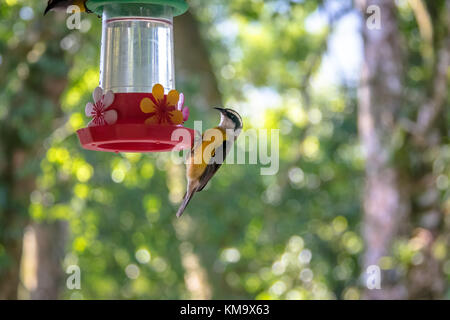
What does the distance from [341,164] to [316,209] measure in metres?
1.12

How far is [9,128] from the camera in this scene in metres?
8.52

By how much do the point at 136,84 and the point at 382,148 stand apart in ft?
15.9

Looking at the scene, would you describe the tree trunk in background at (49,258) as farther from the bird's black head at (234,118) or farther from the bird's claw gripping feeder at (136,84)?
the bird's black head at (234,118)

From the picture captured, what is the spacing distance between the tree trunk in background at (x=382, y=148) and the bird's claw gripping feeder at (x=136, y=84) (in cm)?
455

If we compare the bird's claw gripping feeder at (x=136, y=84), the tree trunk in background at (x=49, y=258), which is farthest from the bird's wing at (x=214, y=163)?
the tree trunk in background at (x=49, y=258)

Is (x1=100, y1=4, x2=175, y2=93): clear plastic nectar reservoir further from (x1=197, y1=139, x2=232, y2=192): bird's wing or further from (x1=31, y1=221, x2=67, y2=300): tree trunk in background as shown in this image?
(x1=31, y1=221, x2=67, y2=300): tree trunk in background

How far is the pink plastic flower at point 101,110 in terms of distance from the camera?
12.5ft

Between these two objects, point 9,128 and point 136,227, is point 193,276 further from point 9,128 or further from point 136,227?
point 9,128

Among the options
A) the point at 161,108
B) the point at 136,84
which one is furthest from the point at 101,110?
the point at 136,84

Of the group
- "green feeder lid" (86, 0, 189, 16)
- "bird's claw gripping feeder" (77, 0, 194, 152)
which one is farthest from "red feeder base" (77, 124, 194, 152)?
"green feeder lid" (86, 0, 189, 16)

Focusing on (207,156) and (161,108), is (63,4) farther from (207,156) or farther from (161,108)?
(207,156)

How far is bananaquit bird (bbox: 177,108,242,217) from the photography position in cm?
417

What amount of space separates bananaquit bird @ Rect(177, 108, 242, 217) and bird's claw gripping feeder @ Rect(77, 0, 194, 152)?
25 centimetres
